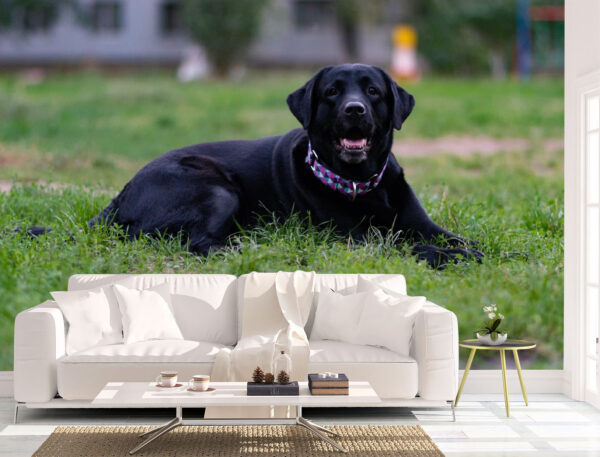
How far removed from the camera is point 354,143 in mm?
3768

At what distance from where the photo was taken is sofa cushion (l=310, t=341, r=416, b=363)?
3.08 meters

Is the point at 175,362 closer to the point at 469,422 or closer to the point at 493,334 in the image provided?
the point at 469,422

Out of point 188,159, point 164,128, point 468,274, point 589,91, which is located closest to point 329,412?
point 468,274

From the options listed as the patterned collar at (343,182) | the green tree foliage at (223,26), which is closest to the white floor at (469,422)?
the patterned collar at (343,182)

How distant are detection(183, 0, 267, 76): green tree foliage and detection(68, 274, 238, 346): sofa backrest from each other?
2552 millimetres

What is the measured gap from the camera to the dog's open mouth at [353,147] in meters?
3.76

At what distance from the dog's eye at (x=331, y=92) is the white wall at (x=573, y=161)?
1.10 m

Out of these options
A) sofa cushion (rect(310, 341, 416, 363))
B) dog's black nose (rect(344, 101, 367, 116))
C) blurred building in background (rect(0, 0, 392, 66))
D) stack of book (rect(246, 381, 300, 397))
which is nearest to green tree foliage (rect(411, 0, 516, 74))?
blurred building in background (rect(0, 0, 392, 66))

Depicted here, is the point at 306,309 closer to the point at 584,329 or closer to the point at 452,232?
Answer: the point at 452,232

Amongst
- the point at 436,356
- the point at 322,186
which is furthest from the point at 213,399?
the point at 322,186

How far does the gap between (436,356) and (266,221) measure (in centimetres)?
117

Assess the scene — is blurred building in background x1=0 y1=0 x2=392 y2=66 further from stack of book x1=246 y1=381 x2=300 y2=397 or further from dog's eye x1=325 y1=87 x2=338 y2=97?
stack of book x1=246 y1=381 x2=300 y2=397

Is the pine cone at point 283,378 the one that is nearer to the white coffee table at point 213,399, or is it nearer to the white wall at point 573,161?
the white coffee table at point 213,399

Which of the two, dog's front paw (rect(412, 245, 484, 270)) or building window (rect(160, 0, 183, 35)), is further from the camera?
building window (rect(160, 0, 183, 35))
